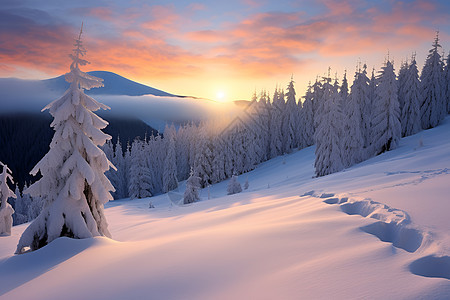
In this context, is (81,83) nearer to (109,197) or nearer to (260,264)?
(109,197)

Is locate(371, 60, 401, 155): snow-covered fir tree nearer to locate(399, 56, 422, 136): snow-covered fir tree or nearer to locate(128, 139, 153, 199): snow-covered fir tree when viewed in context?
locate(399, 56, 422, 136): snow-covered fir tree

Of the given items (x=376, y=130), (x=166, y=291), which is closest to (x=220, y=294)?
(x=166, y=291)

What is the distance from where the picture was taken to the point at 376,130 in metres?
32.0

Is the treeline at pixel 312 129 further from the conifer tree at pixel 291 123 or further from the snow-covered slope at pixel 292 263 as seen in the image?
the snow-covered slope at pixel 292 263

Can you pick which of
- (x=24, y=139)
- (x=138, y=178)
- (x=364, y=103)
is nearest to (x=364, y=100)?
(x=364, y=103)

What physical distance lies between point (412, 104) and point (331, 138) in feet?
59.5

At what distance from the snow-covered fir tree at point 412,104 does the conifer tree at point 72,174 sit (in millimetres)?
44376

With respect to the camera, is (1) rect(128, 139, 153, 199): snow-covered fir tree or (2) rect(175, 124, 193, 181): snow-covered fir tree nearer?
(1) rect(128, 139, 153, 199): snow-covered fir tree

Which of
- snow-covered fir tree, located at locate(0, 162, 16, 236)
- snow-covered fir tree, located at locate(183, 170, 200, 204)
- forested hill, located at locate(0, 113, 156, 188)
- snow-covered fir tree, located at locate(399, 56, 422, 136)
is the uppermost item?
forested hill, located at locate(0, 113, 156, 188)

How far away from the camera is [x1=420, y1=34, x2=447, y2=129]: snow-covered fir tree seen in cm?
3931

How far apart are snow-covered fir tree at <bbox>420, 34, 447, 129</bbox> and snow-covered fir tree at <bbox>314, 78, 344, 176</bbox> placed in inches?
765

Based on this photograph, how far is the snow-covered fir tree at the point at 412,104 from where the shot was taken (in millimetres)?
38344

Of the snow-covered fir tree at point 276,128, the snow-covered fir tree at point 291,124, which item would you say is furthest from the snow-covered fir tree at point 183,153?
the snow-covered fir tree at point 291,124

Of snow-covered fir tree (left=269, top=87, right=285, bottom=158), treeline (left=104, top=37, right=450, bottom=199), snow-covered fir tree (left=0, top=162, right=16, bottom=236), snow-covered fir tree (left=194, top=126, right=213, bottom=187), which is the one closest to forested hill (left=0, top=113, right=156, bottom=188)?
treeline (left=104, top=37, right=450, bottom=199)
